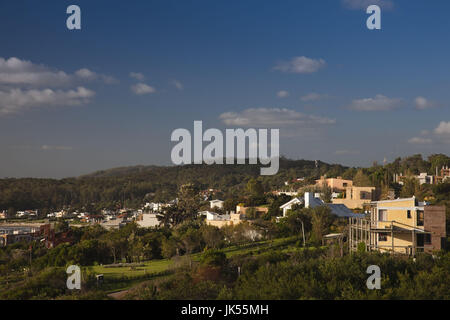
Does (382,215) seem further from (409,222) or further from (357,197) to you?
(357,197)

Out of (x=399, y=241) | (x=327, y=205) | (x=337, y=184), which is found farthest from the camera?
(x=337, y=184)

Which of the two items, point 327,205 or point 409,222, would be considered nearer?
point 409,222

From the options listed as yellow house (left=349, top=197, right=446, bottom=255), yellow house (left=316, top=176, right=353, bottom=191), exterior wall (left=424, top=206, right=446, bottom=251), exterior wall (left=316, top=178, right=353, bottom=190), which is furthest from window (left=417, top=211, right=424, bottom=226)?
exterior wall (left=316, top=178, right=353, bottom=190)

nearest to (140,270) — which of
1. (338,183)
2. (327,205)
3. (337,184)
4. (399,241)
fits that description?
(399,241)

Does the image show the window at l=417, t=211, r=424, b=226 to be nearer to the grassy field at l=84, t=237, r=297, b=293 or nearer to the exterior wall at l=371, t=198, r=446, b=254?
the exterior wall at l=371, t=198, r=446, b=254

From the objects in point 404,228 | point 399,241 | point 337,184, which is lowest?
point 399,241

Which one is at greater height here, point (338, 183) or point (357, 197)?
point (338, 183)

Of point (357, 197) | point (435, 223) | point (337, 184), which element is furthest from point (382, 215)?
point (337, 184)

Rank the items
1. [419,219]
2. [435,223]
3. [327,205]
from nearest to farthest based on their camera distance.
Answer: [435,223], [419,219], [327,205]

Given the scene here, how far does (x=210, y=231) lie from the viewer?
27453 millimetres

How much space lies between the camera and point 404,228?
826 inches

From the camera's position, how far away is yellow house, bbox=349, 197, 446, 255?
20.1 metres
